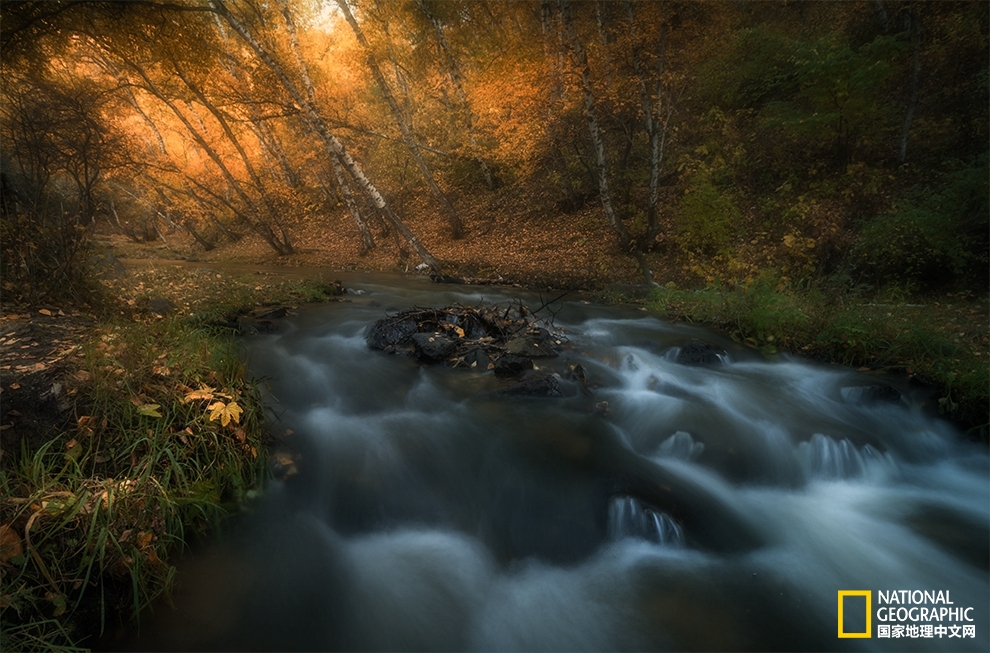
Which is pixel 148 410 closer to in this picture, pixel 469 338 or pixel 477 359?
pixel 477 359

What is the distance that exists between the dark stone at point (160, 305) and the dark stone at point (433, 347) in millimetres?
4396

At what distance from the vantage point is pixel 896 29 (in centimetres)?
1151

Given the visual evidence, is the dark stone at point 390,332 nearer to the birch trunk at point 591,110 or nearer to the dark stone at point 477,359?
the dark stone at point 477,359

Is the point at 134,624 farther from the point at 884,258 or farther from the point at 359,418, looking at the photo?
the point at 884,258

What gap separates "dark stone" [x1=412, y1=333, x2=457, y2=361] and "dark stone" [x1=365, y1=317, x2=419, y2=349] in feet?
1.58

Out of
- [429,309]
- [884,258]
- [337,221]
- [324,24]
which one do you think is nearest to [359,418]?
[429,309]

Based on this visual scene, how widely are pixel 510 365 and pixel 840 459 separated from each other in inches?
149

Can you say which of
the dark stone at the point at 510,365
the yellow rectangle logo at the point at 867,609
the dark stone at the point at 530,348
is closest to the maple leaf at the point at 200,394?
the dark stone at the point at 510,365

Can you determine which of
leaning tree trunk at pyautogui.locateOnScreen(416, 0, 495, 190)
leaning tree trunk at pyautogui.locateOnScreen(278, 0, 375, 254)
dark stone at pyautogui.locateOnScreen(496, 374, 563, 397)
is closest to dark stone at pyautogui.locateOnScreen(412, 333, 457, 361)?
dark stone at pyautogui.locateOnScreen(496, 374, 563, 397)

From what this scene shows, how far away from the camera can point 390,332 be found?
676cm

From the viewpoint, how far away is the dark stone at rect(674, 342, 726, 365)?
6492 mm

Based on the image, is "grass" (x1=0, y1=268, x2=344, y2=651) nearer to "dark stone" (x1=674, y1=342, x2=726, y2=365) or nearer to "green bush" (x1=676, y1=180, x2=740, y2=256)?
"dark stone" (x1=674, y1=342, x2=726, y2=365)

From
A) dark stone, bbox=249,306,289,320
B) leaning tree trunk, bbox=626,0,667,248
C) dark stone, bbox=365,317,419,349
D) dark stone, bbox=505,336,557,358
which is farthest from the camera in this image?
leaning tree trunk, bbox=626,0,667,248

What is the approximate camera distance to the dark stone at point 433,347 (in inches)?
239
